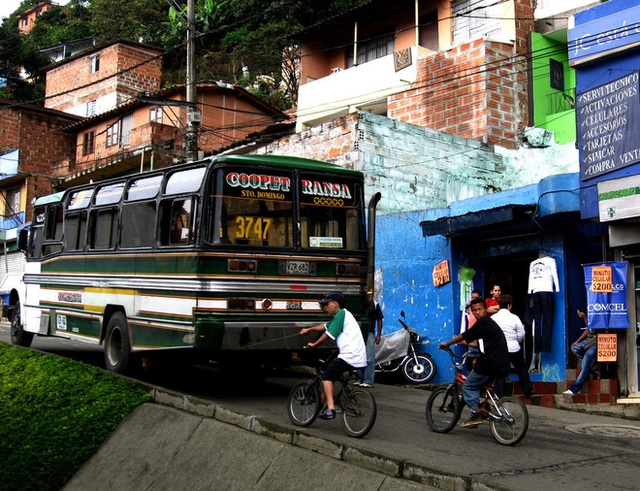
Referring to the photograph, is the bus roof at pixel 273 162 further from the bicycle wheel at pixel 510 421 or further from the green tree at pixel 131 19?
the green tree at pixel 131 19

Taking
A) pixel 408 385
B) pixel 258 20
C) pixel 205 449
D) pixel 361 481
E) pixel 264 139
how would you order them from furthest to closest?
pixel 258 20 < pixel 264 139 < pixel 408 385 < pixel 205 449 < pixel 361 481

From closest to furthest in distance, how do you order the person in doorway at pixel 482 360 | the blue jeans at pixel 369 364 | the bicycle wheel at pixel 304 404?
the person in doorway at pixel 482 360
the bicycle wheel at pixel 304 404
the blue jeans at pixel 369 364

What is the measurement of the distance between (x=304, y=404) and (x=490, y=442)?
205 centimetres

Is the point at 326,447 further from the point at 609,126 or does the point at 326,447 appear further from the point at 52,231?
the point at 52,231

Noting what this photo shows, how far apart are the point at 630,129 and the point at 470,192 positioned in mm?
6759

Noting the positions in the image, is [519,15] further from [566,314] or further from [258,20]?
[258,20]

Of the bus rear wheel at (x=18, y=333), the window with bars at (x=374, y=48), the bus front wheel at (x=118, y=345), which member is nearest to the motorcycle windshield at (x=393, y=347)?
the bus front wheel at (x=118, y=345)

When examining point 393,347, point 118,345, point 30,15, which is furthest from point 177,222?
point 30,15

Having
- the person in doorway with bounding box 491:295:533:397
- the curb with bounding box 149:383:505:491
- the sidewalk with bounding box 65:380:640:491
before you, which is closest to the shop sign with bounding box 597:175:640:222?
the person in doorway with bounding box 491:295:533:397

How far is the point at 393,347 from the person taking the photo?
1377 cm

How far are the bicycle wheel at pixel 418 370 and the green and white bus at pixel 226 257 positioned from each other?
12.4 feet

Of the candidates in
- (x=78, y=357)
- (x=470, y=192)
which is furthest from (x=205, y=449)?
(x=470, y=192)

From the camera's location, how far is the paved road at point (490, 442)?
21.2 feet

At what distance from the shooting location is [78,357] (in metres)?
14.7
